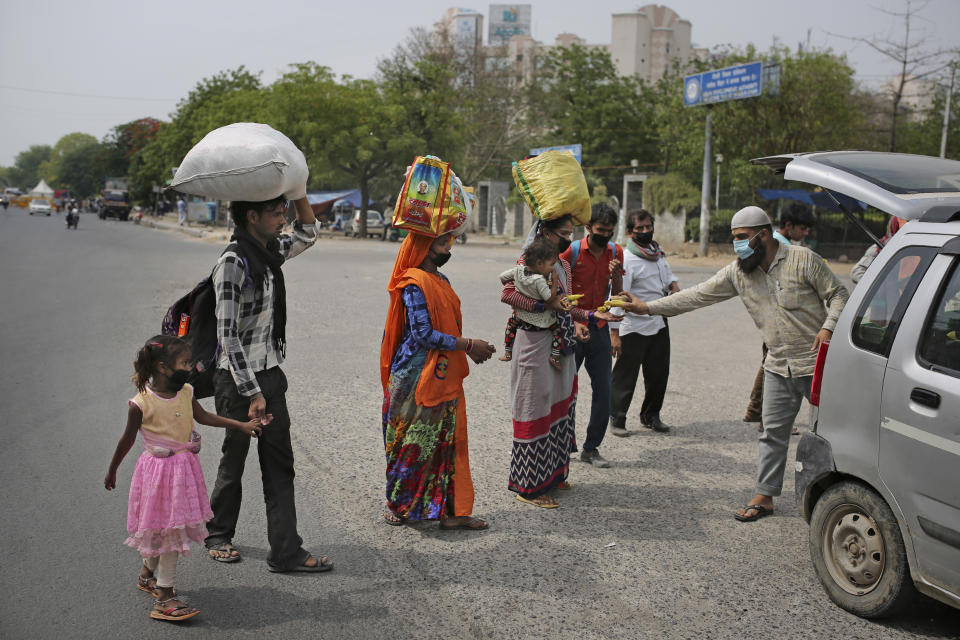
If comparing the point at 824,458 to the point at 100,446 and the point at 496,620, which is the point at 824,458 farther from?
the point at 100,446

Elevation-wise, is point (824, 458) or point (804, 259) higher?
point (804, 259)

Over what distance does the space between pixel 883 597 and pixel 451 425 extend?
224 cm

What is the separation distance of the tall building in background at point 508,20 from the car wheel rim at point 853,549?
5233 inches

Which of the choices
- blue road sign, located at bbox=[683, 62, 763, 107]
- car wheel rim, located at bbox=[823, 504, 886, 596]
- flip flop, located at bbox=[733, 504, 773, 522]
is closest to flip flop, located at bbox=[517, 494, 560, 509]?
flip flop, located at bbox=[733, 504, 773, 522]

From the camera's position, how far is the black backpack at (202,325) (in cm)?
371

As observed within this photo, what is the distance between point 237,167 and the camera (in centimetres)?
354

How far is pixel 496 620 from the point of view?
354cm

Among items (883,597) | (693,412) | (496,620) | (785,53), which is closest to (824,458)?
(883,597)

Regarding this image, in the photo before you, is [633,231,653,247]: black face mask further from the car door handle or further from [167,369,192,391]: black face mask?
[167,369,192,391]: black face mask

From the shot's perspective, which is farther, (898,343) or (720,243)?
(720,243)

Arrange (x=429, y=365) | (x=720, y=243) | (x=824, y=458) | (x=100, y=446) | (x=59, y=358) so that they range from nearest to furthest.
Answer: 1. (x=824, y=458)
2. (x=429, y=365)
3. (x=100, y=446)
4. (x=59, y=358)
5. (x=720, y=243)

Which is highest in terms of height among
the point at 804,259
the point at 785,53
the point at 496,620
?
the point at 785,53

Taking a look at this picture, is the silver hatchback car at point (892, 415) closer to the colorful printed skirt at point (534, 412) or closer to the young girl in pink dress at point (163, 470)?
the colorful printed skirt at point (534, 412)

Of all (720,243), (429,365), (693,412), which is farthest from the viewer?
(720,243)
